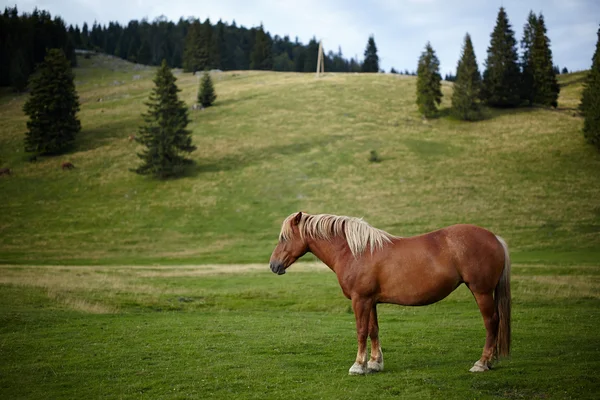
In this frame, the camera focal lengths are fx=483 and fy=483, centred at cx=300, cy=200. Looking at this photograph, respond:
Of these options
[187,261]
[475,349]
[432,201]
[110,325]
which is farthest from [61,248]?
[475,349]

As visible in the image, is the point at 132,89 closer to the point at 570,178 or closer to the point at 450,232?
the point at 570,178

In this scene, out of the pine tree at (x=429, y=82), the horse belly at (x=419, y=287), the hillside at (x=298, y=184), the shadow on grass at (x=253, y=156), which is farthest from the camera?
the pine tree at (x=429, y=82)

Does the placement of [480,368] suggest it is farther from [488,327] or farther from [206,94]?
[206,94]

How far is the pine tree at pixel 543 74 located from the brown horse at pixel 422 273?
7687 cm

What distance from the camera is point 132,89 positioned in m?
104

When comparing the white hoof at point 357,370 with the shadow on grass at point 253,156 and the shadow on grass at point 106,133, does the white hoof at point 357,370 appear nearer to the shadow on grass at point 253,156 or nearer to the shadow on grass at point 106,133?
the shadow on grass at point 253,156

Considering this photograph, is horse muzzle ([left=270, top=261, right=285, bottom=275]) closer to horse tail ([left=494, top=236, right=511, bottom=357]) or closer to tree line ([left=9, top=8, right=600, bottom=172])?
horse tail ([left=494, top=236, right=511, bottom=357])

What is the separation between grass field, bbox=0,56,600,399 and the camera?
932 cm

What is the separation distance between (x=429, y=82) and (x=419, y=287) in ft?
226

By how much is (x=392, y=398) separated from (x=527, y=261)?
26126mm

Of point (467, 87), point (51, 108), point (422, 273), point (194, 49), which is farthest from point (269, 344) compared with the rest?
point (194, 49)

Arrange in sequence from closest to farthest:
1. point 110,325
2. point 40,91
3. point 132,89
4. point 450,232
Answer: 1. point 450,232
2. point 110,325
3. point 40,91
4. point 132,89

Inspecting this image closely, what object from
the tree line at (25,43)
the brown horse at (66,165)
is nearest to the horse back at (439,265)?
the brown horse at (66,165)

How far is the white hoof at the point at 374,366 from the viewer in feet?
30.3
